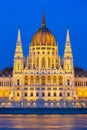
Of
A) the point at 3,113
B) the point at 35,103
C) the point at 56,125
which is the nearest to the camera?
the point at 56,125

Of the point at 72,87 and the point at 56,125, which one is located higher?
the point at 72,87

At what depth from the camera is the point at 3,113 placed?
164 m

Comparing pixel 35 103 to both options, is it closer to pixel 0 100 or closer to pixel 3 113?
pixel 0 100

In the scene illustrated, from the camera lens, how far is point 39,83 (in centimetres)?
19638

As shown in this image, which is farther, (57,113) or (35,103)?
(35,103)

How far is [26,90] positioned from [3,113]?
3292cm

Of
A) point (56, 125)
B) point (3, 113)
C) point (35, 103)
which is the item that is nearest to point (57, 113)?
point (3, 113)

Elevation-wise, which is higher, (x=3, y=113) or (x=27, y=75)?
(x=27, y=75)

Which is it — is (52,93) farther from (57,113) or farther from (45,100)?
(57,113)

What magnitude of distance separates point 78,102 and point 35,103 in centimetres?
1154

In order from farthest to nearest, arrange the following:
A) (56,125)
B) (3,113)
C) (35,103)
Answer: (35,103)
(3,113)
(56,125)

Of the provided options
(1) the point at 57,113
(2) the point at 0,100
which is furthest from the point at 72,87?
(1) the point at 57,113

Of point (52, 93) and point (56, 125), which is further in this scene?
point (52, 93)

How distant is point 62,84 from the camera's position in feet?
646
